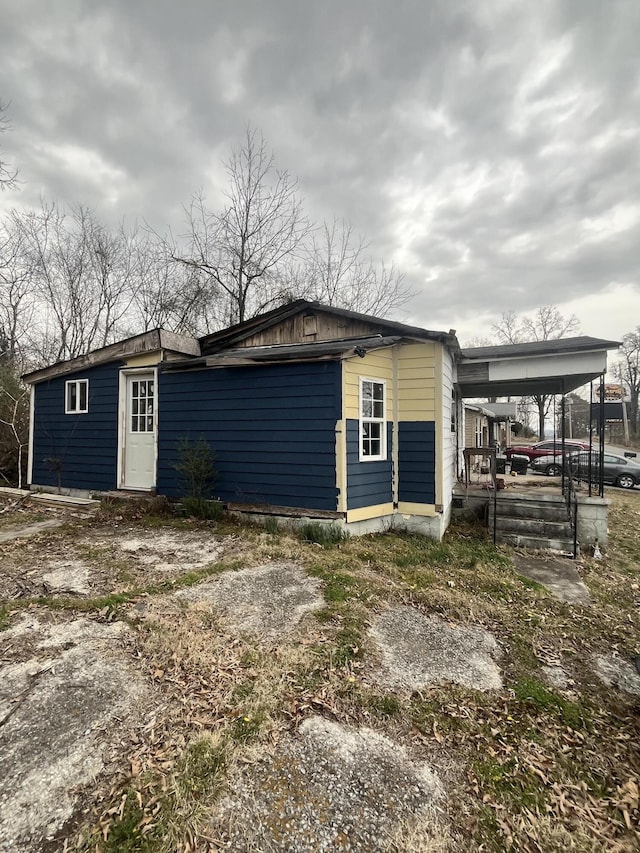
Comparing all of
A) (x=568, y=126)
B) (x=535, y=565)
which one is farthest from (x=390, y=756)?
(x=568, y=126)

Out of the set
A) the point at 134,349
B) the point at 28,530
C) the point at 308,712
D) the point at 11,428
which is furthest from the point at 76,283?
the point at 308,712

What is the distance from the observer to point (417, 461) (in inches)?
281

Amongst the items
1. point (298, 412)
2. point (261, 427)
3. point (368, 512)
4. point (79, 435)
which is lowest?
point (368, 512)

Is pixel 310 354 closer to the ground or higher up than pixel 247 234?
closer to the ground

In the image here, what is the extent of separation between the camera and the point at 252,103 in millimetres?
10680

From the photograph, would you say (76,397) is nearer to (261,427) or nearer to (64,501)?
(64,501)

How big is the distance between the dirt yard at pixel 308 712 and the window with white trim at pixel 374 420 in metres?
2.58

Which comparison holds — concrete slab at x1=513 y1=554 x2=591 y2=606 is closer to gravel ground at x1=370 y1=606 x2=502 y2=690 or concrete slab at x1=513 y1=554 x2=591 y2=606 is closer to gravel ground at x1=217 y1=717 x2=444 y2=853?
gravel ground at x1=370 y1=606 x2=502 y2=690

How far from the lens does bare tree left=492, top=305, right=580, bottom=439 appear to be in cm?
3784

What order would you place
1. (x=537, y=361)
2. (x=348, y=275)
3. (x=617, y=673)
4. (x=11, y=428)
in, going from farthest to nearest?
1. (x=348, y=275)
2. (x=11, y=428)
3. (x=537, y=361)
4. (x=617, y=673)

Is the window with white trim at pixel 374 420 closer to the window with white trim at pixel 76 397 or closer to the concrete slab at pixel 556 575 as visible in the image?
the concrete slab at pixel 556 575

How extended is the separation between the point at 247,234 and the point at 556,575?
16.5 m

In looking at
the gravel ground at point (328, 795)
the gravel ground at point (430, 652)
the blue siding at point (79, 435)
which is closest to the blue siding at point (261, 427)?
the blue siding at point (79, 435)

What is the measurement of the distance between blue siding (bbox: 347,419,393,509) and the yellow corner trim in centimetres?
7
